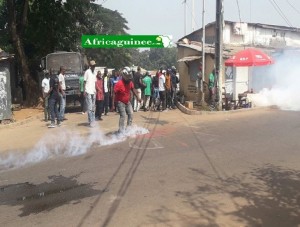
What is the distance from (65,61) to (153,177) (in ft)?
47.6

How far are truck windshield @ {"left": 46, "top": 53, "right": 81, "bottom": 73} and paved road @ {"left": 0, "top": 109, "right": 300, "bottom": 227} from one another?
8.39 meters

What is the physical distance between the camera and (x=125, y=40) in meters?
23.2

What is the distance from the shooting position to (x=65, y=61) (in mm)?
20312

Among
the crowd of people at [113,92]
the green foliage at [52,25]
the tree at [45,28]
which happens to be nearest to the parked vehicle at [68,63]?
the tree at [45,28]

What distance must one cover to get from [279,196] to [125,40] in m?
18.4

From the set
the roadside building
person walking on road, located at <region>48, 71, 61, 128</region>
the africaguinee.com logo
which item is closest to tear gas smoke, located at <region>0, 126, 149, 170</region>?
person walking on road, located at <region>48, 71, 61, 128</region>

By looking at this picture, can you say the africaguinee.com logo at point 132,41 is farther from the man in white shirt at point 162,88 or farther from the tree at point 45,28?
the man in white shirt at point 162,88

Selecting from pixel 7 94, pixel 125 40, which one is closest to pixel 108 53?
pixel 125 40

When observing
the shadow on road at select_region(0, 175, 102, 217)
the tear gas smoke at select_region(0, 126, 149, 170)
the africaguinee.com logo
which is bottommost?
the shadow on road at select_region(0, 175, 102, 217)

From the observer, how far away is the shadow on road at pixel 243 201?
505 centimetres

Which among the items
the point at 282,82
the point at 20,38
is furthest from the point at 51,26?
the point at 282,82

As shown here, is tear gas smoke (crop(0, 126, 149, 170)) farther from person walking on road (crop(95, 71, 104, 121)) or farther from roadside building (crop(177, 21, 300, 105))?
roadside building (crop(177, 21, 300, 105))

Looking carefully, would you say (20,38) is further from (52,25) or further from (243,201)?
(243,201)

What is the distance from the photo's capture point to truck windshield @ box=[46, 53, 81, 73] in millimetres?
20156
